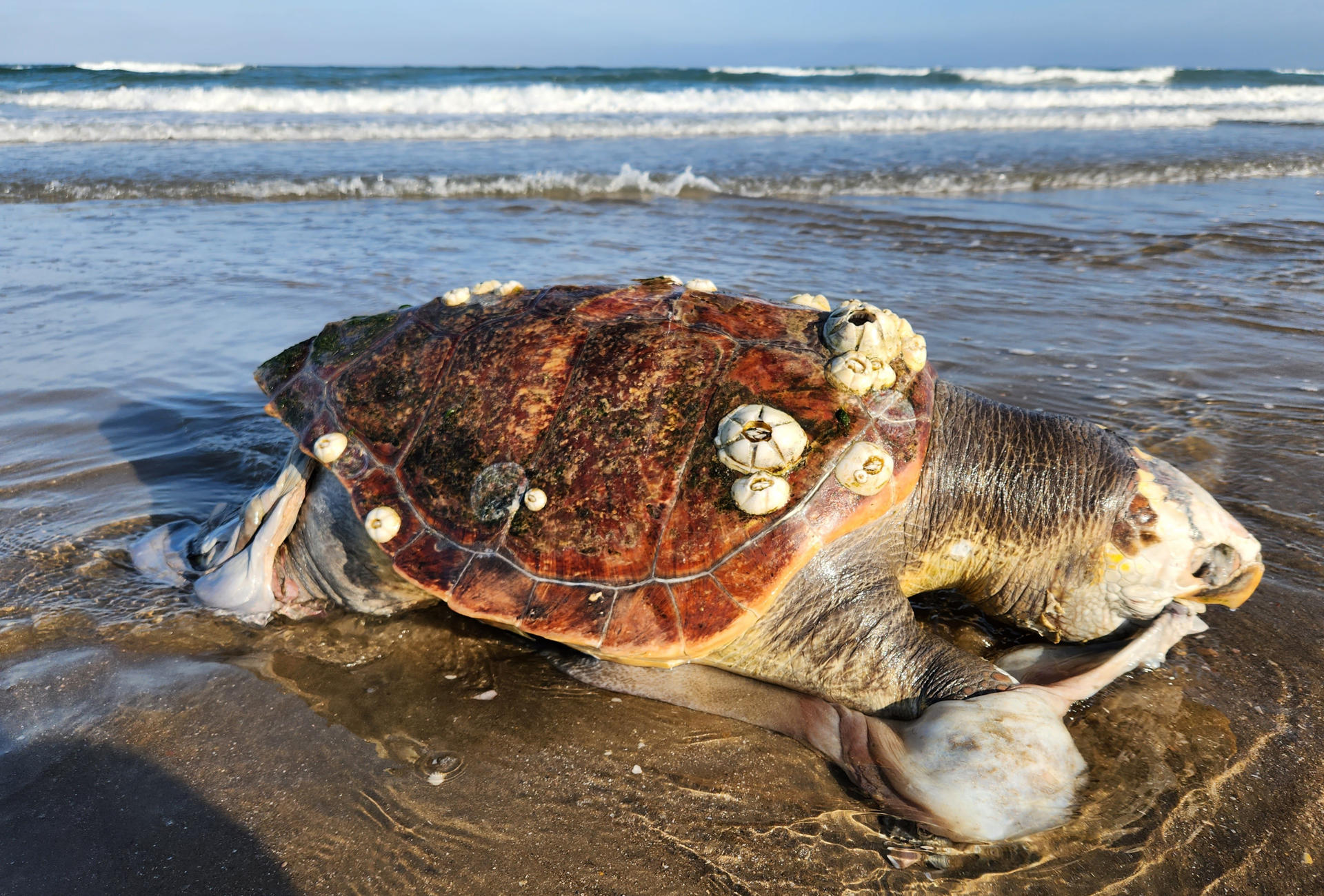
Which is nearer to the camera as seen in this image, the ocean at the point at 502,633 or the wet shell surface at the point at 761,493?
the ocean at the point at 502,633

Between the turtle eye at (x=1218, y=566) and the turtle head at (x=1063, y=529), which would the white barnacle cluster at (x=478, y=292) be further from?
the turtle eye at (x=1218, y=566)

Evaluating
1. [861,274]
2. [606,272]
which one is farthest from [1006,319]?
[606,272]

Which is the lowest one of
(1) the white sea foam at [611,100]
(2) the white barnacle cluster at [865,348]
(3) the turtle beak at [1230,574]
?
(3) the turtle beak at [1230,574]

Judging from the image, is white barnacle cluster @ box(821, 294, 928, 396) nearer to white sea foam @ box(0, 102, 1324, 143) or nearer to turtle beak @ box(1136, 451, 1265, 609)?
turtle beak @ box(1136, 451, 1265, 609)

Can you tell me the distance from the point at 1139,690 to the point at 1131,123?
17.8 metres

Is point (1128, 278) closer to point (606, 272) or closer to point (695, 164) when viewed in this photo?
point (606, 272)

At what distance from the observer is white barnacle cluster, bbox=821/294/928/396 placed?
2.14m

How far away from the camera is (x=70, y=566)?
105 inches

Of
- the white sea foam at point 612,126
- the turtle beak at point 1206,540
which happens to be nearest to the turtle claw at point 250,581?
the turtle beak at point 1206,540

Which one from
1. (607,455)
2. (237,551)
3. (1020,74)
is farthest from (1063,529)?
(1020,74)

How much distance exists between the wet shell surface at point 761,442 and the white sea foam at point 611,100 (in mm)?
18127

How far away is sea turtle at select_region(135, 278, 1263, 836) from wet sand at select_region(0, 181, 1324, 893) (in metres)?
0.24

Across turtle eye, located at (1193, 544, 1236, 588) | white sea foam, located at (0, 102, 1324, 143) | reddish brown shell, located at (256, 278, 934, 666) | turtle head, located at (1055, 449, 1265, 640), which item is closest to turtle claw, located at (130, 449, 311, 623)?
reddish brown shell, located at (256, 278, 934, 666)

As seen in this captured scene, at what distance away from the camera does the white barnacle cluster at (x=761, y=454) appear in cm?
202
